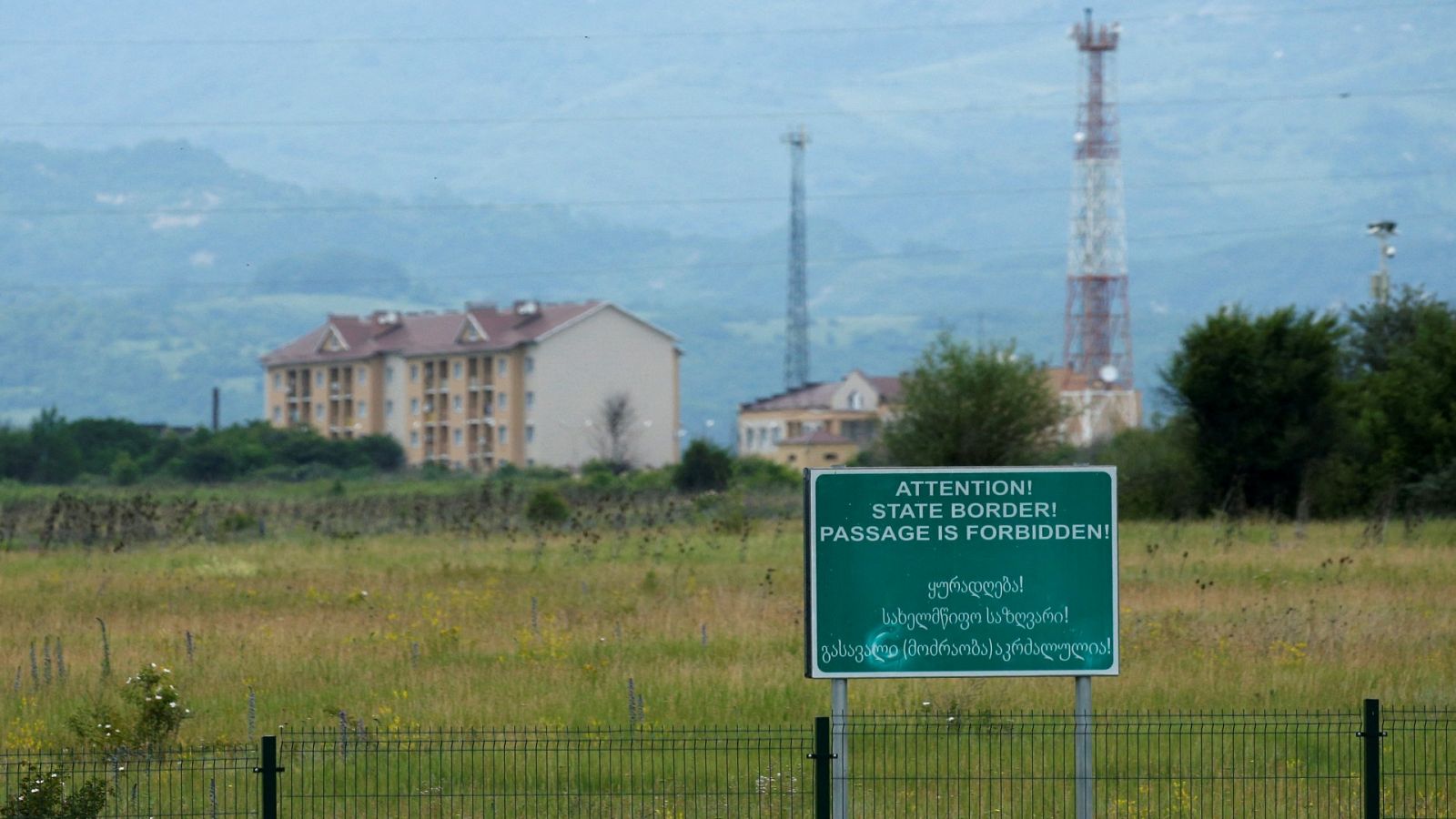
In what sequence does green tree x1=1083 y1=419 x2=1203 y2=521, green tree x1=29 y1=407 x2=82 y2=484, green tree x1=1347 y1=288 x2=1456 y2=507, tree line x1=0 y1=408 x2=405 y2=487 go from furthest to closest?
tree line x1=0 y1=408 x2=405 y2=487
green tree x1=29 y1=407 x2=82 y2=484
green tree x1=1083 y1=419 x2=1203 y2=521
green tree x1=1347 y1=288 x2=1456 y2=507

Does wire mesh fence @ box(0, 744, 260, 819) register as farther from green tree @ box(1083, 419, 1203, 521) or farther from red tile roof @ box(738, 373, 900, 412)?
red tile roof @ box(738, 373, 900, 412)

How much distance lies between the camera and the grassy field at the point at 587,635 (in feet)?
54.8

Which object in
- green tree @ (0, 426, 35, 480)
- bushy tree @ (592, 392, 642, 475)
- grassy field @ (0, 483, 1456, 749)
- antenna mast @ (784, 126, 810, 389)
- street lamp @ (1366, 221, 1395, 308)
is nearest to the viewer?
grassy field @ (0, 483, 1456, 749)

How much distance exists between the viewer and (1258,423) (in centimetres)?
4806

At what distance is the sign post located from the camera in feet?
35.4

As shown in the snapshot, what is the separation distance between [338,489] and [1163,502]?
36.1 m

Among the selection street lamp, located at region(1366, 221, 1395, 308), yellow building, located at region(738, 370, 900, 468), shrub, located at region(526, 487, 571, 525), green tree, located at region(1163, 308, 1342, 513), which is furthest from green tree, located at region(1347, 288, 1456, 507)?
yellow building, located at region(738, 370, 900, 468)

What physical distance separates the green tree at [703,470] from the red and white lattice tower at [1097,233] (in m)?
39.8

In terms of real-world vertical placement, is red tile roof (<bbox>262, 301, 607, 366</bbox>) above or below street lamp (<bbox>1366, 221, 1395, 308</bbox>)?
above

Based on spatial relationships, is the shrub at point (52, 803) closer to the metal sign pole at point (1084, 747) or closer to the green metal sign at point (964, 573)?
the green metal sign at point (964, 573)

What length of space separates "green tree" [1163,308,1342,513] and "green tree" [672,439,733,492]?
27657 mm

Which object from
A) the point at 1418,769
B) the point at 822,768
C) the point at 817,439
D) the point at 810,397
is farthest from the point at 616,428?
the point at 822,768

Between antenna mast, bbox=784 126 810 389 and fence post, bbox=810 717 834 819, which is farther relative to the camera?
antenna mast, bbox=784 126 810 389

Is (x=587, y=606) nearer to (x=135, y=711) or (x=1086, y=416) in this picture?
(x=135, y=711)
